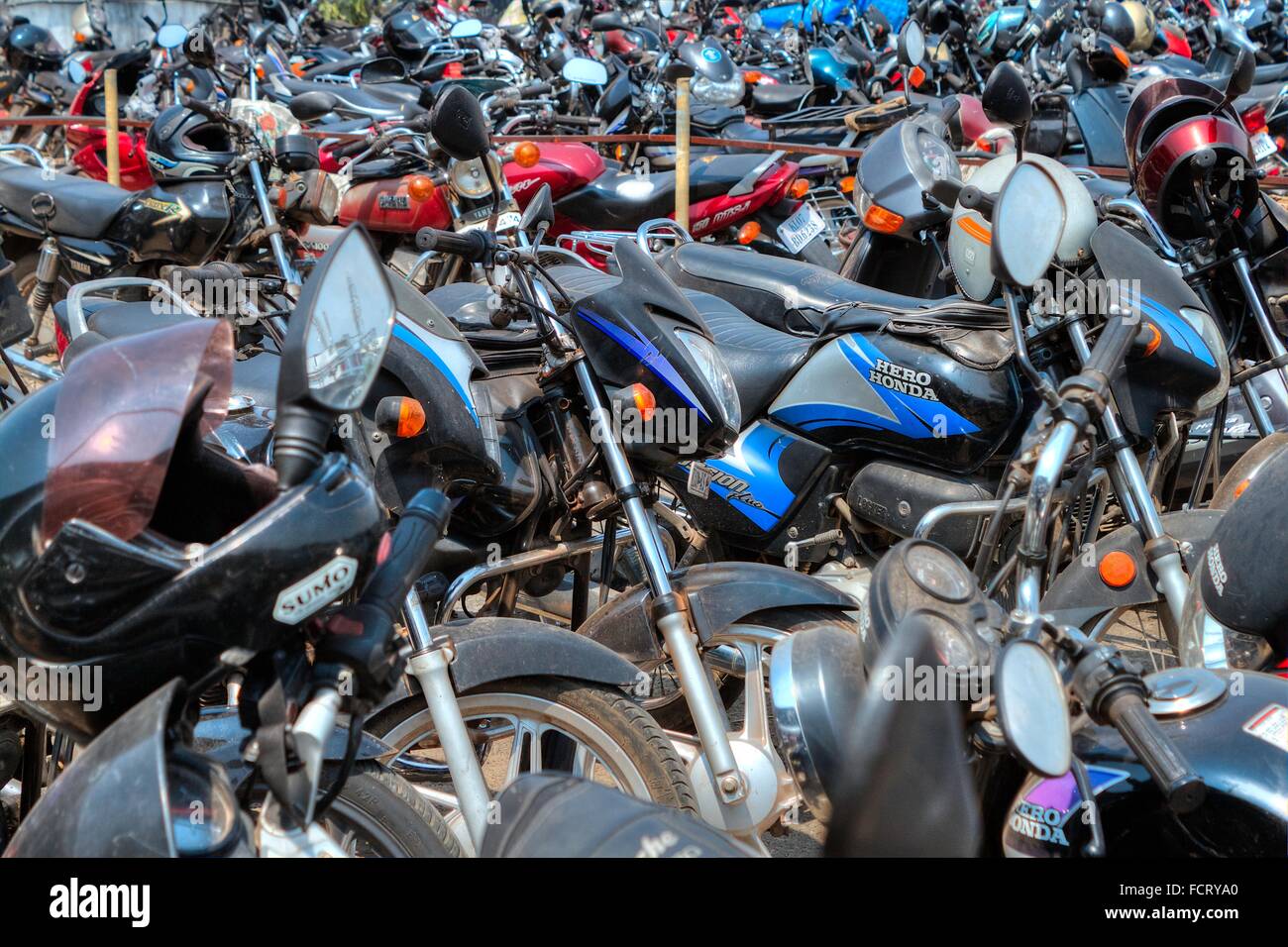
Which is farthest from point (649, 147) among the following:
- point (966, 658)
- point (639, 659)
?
point (966, 658)

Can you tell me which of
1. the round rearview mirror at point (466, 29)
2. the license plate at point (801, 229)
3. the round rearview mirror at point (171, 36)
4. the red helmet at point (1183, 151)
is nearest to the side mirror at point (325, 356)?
the red helmet at point (1183, 151)

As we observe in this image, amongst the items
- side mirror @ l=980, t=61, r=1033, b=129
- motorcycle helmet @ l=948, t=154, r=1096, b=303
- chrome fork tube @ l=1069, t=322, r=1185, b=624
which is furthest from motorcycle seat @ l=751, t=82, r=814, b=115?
chrome fork tube @ l=1069, t=322, r=1185, b=624

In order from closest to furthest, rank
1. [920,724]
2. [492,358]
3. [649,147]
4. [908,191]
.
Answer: [920,724] < [492,358] < [908,191] < [649,147]

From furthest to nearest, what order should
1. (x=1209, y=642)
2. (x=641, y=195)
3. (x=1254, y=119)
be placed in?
(x=641, y=195) → (x=1254, y=119) → (x=1209, y=642)

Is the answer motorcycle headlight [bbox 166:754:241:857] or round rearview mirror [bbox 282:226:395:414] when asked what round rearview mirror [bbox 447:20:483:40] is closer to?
round rearview mirror [bbox 282:226:395:414]

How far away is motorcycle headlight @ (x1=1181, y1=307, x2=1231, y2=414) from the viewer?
3.03 metres

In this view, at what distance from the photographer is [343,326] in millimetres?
1286

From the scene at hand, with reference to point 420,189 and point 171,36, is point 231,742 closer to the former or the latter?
point 420,189

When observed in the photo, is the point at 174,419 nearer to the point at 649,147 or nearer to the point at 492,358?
the point at 492,358

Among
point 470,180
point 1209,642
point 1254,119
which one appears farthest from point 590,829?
point 1254,119

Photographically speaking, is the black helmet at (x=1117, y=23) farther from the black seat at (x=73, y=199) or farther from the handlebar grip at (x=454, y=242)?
the handlebar grip at (x=454, y=242)

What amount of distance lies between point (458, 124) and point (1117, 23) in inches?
380

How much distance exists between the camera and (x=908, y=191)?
4488 mm
